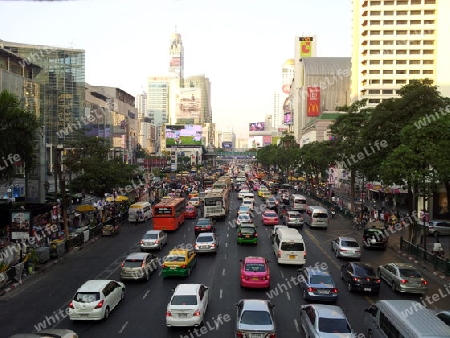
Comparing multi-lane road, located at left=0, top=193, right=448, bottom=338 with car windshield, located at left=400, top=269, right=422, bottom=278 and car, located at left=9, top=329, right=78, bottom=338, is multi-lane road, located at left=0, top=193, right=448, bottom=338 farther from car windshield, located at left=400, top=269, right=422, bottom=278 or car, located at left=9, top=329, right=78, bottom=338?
car, located at left=9, top=329, right=78, bottom=338

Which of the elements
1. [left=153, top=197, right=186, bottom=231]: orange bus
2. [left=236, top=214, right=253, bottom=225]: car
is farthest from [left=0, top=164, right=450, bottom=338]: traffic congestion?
[left=236, top=214, right=253, bottom=225]: car

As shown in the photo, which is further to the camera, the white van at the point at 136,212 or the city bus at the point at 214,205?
the white van at the point at 136,212

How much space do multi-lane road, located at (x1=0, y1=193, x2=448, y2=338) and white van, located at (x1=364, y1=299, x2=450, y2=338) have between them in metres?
1.72

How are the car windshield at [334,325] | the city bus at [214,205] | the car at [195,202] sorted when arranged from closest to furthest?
the car windshield at [334,325]
the city bus at [214,205]
the car at [195,202]

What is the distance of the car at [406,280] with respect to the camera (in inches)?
824

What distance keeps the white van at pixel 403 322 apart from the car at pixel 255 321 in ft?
10.7

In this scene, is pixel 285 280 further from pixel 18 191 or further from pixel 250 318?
pixel 18 191

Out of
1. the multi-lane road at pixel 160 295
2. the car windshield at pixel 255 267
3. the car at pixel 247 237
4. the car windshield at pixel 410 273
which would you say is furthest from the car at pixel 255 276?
the car at pixel 247 237

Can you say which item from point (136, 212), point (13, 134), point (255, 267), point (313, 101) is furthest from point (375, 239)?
point (313, 101)

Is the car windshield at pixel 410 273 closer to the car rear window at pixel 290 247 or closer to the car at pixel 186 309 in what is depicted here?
the car rear window at pixel 290 247

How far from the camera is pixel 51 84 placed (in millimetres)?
99188

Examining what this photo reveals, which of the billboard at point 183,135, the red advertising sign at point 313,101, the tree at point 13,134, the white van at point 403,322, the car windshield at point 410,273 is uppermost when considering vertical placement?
the red advertising sign at point 313,101

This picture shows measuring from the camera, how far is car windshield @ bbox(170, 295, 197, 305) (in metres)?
16.3

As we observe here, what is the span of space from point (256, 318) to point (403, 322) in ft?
15.4
